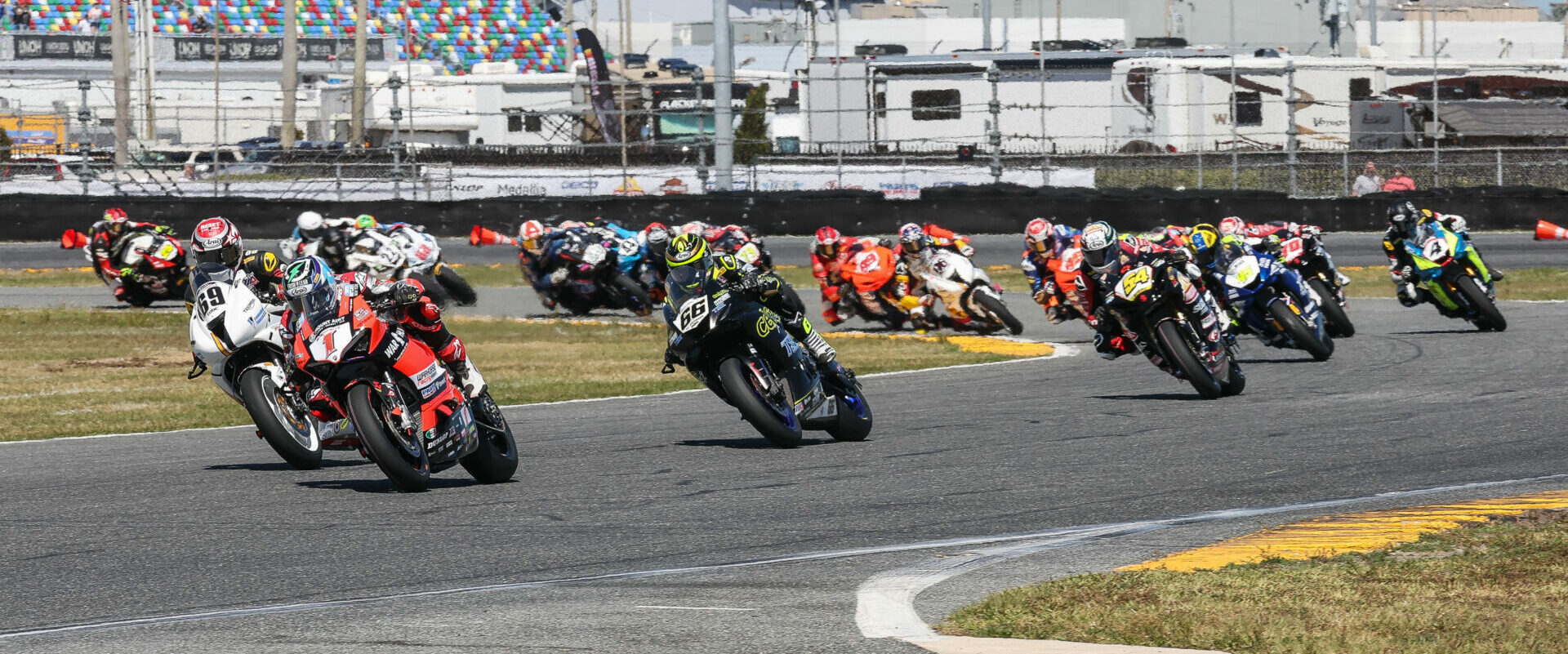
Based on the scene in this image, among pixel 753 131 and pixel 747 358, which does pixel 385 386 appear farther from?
pixel 753 131

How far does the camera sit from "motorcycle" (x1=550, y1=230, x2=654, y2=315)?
69.8ft

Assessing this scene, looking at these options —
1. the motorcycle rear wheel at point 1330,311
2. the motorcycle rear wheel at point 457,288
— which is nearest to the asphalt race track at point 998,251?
the motorcycle rear wheel at point 1330,311

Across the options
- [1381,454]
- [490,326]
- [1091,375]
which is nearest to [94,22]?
[490,326]

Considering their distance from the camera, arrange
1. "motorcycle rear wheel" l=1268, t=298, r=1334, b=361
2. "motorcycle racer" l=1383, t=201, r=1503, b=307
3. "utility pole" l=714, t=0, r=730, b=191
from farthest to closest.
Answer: "utility pole" l=714, t=0, r=730, b=191 < "motorcycle racer" l=1383, t=201, r=1503, b=307 < "motorcycle rear wheel" l=1268, t=298, r=1334, b=361

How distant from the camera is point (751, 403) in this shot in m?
9.93

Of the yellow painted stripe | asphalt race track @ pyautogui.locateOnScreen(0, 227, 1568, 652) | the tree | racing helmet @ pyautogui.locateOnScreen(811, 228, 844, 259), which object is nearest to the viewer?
asphalt race track @ pyautogui.locateOnScreen(0, 227, 1568, 652)

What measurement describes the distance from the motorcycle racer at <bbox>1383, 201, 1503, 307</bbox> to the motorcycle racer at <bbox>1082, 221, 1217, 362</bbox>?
4812 mm

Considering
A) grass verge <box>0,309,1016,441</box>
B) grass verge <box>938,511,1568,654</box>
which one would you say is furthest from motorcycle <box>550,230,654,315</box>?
grass verge <box>938,511,1568,654</box>

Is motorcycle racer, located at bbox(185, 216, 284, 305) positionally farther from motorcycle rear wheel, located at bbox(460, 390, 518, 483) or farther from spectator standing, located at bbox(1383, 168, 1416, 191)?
spectator standing, located at bbox(1383, 168, 1416, 191)

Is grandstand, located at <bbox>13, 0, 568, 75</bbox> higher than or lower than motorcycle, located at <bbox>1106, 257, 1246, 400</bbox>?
higher

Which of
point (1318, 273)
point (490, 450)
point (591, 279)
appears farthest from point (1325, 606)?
point (591, 279)

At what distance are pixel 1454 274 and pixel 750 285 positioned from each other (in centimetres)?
950

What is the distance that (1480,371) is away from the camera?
1392cm

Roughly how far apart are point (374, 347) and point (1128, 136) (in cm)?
2774
